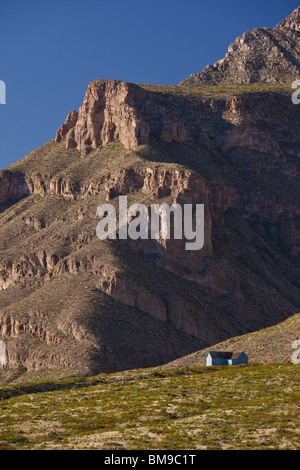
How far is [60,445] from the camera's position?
241ft

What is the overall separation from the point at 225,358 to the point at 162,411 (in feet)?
122

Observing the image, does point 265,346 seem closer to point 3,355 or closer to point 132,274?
point 132,274

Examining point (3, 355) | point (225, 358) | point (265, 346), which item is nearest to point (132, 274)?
point (3, 355)

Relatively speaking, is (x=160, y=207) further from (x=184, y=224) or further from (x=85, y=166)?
(x=85, y=166)

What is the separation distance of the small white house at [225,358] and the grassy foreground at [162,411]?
4.72 metres

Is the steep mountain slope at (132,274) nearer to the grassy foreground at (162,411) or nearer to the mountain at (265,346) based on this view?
the mountain at (265,346)

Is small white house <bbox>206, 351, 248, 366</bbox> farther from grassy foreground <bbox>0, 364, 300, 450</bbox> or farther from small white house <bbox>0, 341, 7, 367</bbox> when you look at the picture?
small white house <bbox>0, 341, 7, 367</bbox>

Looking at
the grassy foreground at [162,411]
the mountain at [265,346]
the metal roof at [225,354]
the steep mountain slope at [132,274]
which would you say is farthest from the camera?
the steep mountain slope at [132,274]

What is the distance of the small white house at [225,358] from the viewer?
120938 millimetres

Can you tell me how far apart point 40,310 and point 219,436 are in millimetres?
85299

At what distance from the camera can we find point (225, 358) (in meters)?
123

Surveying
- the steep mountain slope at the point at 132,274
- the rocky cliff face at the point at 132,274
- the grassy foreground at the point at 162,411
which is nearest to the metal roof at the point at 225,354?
the grassy foreground at the point at 162,411

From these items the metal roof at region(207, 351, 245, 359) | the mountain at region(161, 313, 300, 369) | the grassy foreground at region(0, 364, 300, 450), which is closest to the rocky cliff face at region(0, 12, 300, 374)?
the mountain at region(161, 313, 300, 369)

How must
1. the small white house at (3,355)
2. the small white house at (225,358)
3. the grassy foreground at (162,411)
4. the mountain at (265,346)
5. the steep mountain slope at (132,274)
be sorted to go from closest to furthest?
the grassy foreground at (162,411) → the mountain at (265,346) → the small white house at (225,358) → the steep mountain slope at (132,274) → the small white house at (3,355)
